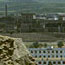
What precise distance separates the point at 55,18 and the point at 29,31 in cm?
124

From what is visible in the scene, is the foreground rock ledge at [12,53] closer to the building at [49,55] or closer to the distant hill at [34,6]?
the building at [49,55]

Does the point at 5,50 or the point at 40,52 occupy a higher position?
the point at 5,50

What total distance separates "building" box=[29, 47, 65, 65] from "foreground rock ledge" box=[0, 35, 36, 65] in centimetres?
269

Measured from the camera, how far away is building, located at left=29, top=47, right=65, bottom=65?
12.8ft

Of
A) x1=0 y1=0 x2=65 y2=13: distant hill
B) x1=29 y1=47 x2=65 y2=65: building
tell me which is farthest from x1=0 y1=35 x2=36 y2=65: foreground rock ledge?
x1=0 y1=0 x2=65 y2=13: distant hill

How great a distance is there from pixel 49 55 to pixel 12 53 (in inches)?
120

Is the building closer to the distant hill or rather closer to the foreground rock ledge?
the foreground rock ledge

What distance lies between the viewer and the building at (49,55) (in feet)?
12.8

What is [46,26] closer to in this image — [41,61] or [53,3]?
[53,3]

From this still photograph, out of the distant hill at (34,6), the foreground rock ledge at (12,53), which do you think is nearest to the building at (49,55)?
the foreground rock ledge at (12,53)

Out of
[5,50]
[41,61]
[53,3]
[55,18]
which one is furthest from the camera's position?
[53,3]

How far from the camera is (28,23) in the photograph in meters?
7.80

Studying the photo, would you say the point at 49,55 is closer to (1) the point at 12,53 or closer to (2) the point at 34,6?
(1) the point at 12,53

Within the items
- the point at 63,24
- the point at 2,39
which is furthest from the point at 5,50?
the point at 63,24
